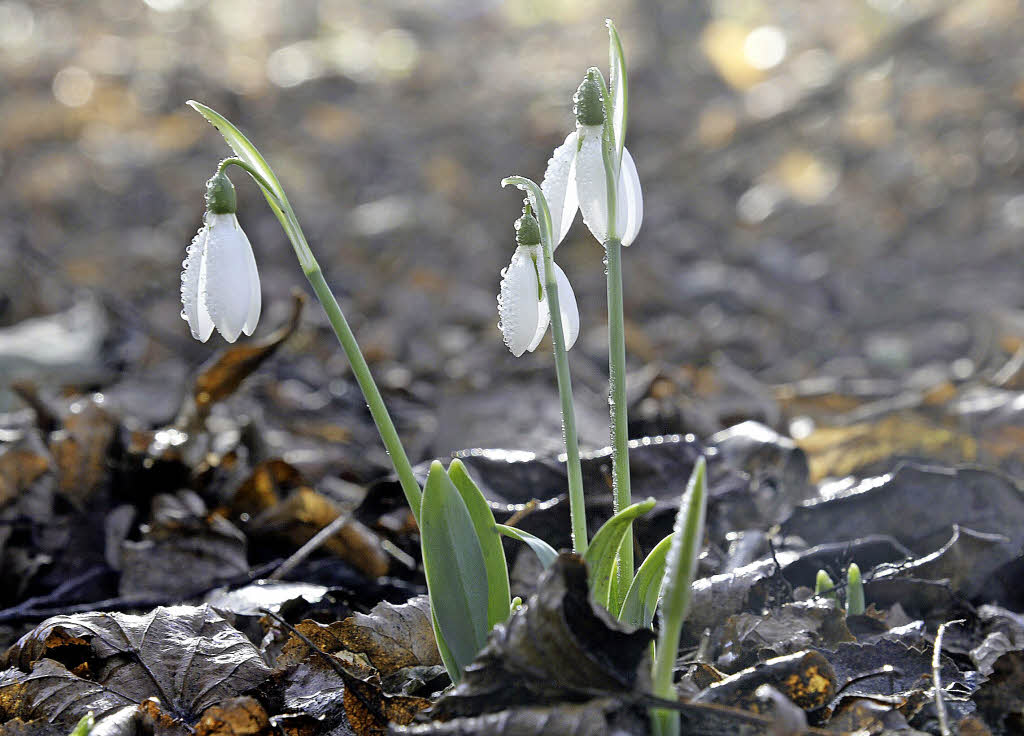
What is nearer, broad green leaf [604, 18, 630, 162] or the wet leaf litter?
the wet leaf litter

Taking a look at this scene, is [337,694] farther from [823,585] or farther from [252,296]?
[823,585]

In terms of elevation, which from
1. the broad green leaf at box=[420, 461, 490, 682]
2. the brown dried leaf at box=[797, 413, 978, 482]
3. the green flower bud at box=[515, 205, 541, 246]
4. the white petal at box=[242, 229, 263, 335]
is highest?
the green flower bud at box=[515, 205, 541, 246]

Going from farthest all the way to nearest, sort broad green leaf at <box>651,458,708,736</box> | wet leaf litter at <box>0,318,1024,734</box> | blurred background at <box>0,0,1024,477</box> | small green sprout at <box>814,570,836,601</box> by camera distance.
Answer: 1. blurred background at <box>0,0,1024,477</box>
2. small green sprout at <box>814,570,836,601</box>
3. wet leaf litter at <box>0,318,1024,734</box>
4. broad green leaf at <box>651,458,708,736</box>

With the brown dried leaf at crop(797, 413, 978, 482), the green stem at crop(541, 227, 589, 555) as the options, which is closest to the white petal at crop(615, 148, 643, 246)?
the green stem at crop(541, 227, 589, 555)

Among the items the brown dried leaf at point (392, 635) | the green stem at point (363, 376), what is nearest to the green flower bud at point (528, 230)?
the green stem at point (363, 376)

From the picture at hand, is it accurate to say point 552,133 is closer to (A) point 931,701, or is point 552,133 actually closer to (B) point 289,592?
(B) point 289,592

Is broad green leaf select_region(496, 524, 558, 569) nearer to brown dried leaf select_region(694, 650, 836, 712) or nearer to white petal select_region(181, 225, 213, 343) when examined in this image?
brown dried leaf select_region(694, 650, 836, 712)
